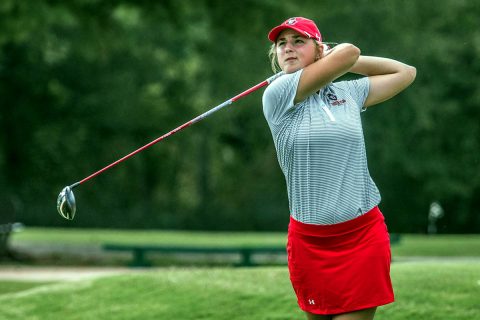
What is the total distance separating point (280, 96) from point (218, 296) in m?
4.52

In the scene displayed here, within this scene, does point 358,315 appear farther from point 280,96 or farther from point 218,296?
point 218,296

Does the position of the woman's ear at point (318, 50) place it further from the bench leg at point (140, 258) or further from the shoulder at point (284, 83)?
the bench leg at point (140, 258)

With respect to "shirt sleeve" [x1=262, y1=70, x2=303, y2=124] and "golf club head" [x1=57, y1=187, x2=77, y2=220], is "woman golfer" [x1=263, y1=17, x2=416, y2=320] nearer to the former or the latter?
"shirt sleeve" [x1=262, y1=70, x2=303, y2=124]

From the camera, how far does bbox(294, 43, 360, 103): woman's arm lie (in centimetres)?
348

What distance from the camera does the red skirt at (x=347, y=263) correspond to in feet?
11.6

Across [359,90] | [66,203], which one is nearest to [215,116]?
[66,203]

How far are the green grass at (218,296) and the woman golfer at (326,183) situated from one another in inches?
132

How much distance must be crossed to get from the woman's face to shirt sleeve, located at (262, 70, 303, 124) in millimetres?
71

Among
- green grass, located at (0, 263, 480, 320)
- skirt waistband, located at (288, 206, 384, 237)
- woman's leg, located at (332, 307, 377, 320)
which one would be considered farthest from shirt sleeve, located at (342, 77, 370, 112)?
green grass, located at (0, 263, 480, 320)

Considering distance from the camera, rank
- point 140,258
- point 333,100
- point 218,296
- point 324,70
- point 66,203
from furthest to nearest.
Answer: point 140,258, point 218,296, point 66,203, point 333,100, point 324,70

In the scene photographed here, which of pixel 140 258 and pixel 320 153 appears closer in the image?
pixel 320 153

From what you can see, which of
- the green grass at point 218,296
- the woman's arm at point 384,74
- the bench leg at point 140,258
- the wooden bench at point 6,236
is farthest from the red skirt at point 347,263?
the wooden bench at point 6,236

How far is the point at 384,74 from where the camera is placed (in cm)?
396

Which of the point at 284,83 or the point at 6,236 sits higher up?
the point at 6,236
